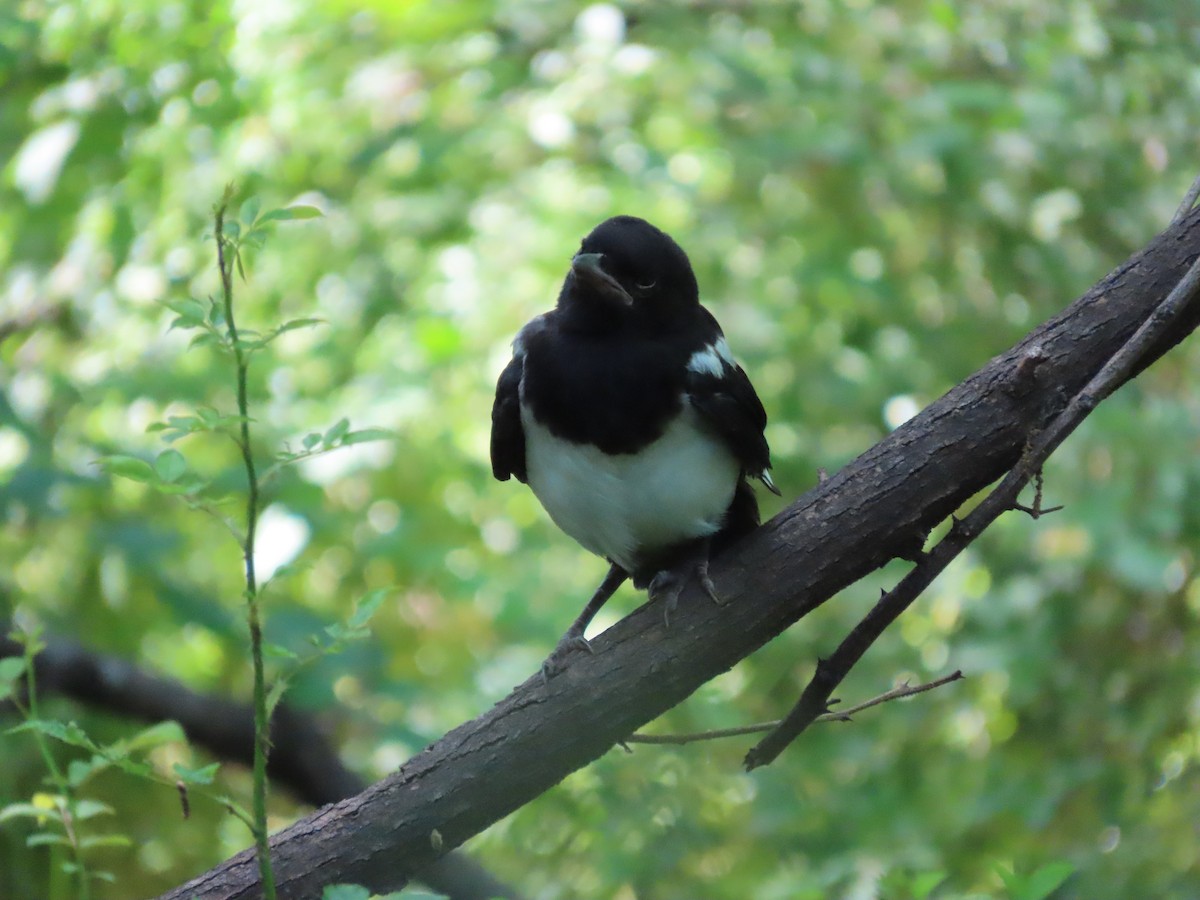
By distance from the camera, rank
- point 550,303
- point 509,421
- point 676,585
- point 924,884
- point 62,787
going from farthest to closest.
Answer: point 550,303, point 509,421, point 676,585, point 62,787, point 924,884

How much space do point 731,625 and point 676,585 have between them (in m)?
0.16

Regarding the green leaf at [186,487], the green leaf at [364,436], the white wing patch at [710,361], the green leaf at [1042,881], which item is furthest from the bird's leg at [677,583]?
the green leaf at [186,487]

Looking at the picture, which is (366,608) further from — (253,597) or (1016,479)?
(1016,479)

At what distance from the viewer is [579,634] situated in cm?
248

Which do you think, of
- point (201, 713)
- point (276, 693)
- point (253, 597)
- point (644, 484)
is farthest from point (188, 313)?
point (201, 713)

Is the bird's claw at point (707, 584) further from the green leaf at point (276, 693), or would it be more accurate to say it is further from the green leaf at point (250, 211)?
the green leaf at point (250, 211)

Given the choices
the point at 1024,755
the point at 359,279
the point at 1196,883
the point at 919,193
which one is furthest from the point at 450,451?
the point at 1196,883

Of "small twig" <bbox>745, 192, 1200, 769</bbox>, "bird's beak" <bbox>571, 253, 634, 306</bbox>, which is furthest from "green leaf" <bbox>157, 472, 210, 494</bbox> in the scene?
"bird's beak" <bbox>571, 253, 634, 306</bbox>

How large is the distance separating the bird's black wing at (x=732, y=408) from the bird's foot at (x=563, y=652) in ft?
1.66

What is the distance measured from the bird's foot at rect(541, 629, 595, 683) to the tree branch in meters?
1.98

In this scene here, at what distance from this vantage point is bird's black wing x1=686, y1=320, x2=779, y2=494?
2.49m

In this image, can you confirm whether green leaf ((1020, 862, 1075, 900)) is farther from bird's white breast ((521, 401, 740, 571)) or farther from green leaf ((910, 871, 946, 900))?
bird's white breast ((521, 401, 740, 571))

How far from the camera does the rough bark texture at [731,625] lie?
2051 mm

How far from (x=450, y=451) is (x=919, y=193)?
2.06 meters
